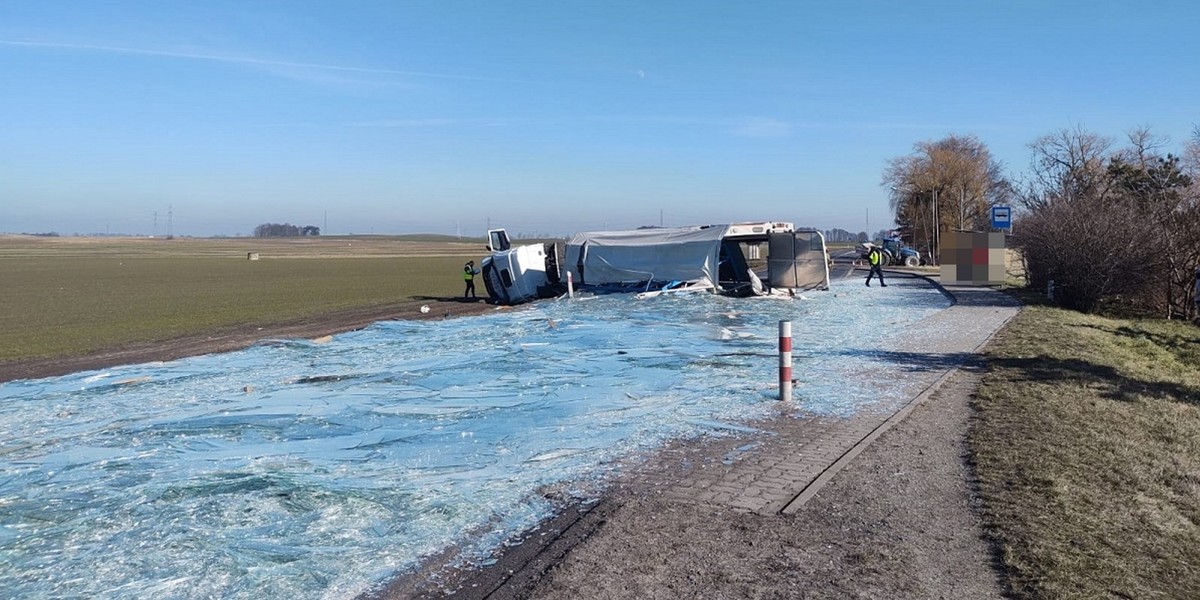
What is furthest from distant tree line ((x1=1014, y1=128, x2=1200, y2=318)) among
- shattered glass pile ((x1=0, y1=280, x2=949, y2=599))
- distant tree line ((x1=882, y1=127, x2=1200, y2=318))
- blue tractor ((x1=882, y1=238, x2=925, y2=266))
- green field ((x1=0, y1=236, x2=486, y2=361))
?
blue tractor ((x1=882, y1=238, x2=925, y2=266))

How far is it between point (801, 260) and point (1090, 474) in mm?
24308

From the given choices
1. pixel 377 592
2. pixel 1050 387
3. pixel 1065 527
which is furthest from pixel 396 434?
pixel 1050 387

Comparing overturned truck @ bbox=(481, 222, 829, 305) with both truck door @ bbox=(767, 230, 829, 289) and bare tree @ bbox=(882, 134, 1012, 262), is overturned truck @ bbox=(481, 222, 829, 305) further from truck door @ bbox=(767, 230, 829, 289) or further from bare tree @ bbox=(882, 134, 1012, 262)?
bare tree @ bbox=(882, 134, 1012, 262)

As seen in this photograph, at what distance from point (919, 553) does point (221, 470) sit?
17.0ft

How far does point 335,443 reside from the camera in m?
8.53

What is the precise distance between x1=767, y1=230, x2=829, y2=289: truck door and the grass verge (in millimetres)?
16693

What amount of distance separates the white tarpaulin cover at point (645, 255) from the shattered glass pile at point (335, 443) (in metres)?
10.6

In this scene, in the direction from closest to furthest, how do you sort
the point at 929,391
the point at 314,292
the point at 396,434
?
the point at 396,434, the point at 929,391, the point at 314,292

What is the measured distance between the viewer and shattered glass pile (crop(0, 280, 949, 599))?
5.35m

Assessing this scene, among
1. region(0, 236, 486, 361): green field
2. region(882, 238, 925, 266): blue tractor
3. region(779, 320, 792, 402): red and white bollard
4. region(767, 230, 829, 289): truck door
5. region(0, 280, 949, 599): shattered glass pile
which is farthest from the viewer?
region(882, 238, 925, 266): blue tractor

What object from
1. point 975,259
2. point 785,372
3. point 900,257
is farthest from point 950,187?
point 785,372

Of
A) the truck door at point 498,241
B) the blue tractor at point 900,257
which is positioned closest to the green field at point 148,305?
the truck door at point 498,241

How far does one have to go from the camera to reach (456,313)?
26516 mm

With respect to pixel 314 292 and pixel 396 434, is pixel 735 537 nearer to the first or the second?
pixel 396 434
